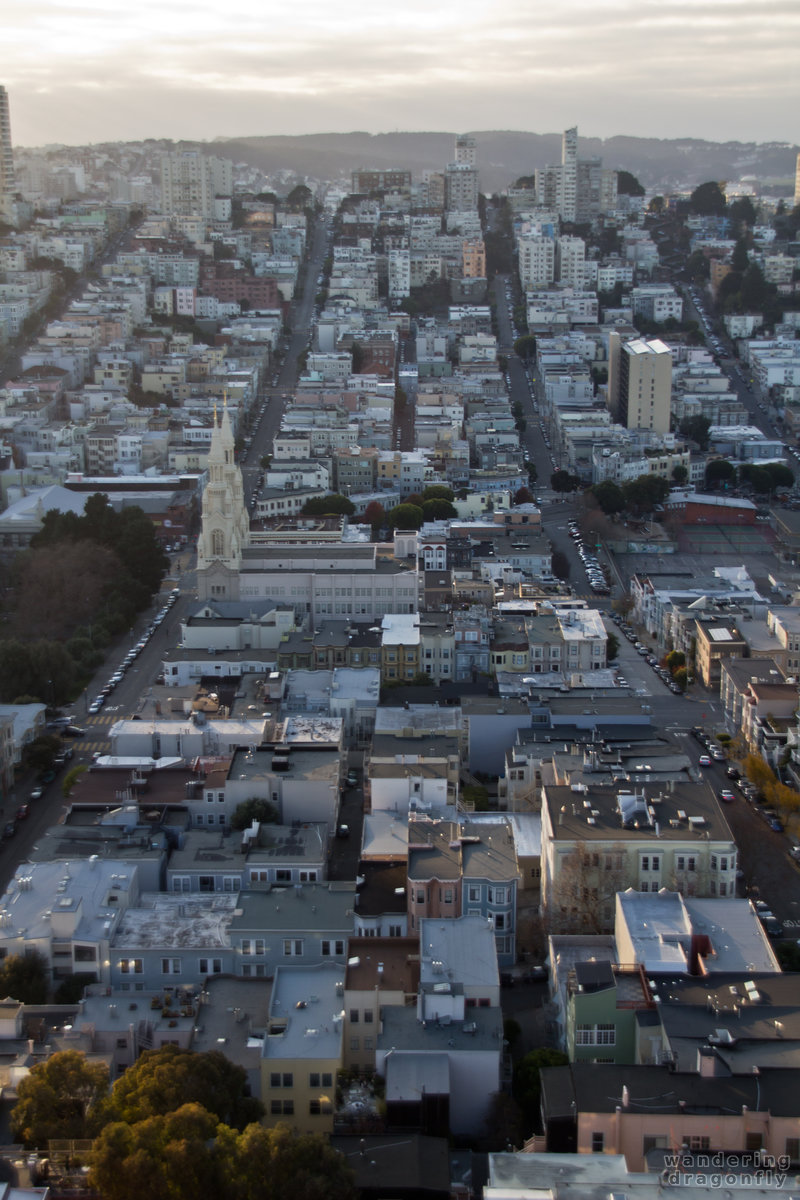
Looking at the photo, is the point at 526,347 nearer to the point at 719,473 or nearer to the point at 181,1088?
the point at 719,473

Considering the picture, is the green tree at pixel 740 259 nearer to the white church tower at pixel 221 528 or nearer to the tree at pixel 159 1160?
the white church tower at pixel 221 528

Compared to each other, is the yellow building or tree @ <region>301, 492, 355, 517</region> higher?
tree @ <region>301, 492, 355, 517</region>

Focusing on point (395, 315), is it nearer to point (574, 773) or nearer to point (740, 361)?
point (740, 361)

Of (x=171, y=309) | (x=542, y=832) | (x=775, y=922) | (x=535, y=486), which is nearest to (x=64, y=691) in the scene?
(x=542, y=832)

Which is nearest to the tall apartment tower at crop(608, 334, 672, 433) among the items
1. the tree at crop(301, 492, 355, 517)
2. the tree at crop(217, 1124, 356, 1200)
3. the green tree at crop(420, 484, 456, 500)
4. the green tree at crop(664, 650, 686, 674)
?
the green tree at crop(420, 484, 456, 500)

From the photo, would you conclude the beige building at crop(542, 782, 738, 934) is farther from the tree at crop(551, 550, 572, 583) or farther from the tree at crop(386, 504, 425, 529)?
the tree at crop(386, 504, 425, 529)
